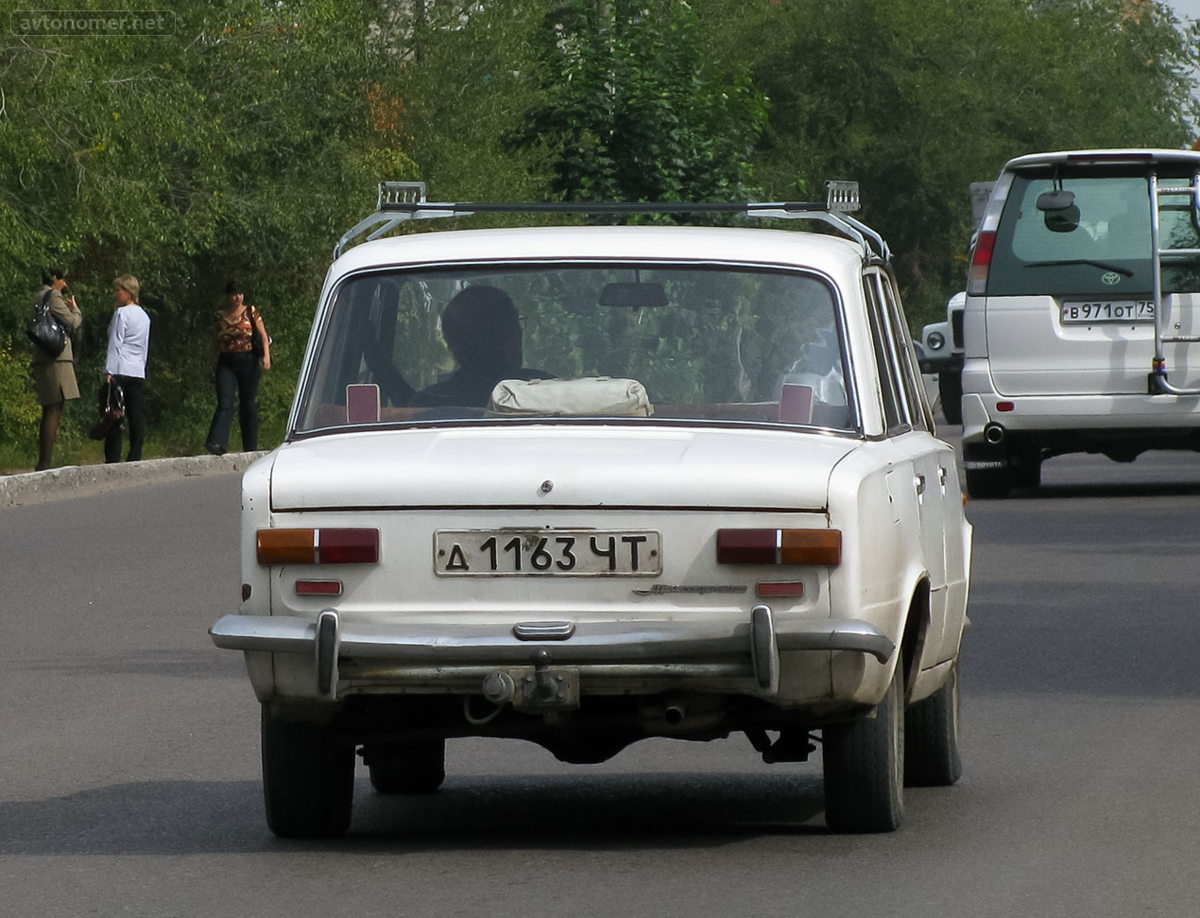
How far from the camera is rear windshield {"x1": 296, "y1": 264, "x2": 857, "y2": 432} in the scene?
7.21 meters

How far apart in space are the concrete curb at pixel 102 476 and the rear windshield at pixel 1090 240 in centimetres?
589

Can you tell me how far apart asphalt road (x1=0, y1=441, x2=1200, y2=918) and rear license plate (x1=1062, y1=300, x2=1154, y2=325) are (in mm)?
7242

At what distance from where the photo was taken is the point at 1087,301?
20328 mm

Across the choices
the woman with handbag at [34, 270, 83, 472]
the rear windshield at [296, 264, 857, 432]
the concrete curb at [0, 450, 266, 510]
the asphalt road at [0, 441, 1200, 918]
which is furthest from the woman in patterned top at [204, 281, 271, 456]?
the rear windshield at [296, 264, 857, 432]

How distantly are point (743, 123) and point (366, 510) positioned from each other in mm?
29186

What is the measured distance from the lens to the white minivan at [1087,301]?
20.3m

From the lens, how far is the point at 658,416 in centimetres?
716

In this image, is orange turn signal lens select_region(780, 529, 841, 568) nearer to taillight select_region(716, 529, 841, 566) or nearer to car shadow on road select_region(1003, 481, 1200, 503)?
taillight select_region(716, 529, 841, 566)

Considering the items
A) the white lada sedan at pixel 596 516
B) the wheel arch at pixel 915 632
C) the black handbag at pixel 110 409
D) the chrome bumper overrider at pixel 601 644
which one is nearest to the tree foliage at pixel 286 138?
the black handbag at pixel 110 409

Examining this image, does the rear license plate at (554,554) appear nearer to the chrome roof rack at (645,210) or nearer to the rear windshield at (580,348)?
the rear windshield at (580,348)

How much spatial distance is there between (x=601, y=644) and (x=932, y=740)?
1.92 metres

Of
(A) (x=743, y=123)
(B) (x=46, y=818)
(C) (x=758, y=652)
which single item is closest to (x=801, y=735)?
(C) (x=758, y=652)

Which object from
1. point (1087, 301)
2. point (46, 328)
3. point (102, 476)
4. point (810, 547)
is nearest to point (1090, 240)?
point (1087, 301)

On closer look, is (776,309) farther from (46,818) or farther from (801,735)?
(46,818)
